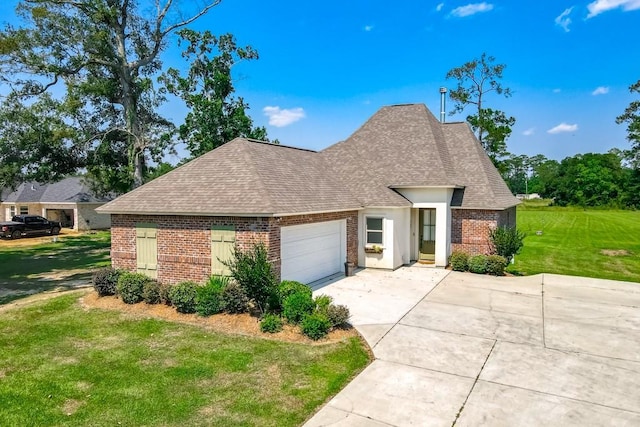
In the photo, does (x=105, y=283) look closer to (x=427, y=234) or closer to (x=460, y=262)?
(x=460, y=262)

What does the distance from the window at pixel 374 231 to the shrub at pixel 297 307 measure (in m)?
7.89

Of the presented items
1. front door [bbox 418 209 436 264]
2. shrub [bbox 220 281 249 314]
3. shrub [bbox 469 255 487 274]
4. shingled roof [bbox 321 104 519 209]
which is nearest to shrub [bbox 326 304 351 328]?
shrub [bbox 220 281 249 314]

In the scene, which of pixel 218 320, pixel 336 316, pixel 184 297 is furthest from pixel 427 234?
pixel 184 297

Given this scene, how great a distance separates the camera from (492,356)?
27.6 feet

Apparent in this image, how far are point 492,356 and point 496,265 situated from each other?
8802 millimetres

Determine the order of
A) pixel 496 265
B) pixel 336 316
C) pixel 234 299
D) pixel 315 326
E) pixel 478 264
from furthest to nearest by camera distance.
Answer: pixel 478 264 → pixel 496 265 → pixel 234 299 → pixel 336 316 → pixel 315 326

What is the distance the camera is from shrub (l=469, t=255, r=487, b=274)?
1669 cm

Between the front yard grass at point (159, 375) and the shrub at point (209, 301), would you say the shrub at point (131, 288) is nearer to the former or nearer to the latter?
the front yard grass at point (159, 375)

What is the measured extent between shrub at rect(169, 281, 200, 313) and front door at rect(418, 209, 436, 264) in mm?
11722

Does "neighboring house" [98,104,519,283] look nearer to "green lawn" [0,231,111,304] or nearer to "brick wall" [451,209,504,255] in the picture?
"brick wall" [451,209,504,255]

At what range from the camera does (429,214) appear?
19.8 m

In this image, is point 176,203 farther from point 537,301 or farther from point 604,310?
point 604,310

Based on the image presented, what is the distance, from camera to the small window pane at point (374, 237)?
17438mm

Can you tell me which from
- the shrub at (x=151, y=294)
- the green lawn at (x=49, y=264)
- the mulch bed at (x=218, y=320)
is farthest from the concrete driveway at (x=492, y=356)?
the green lawn at (x=49, y=264)
